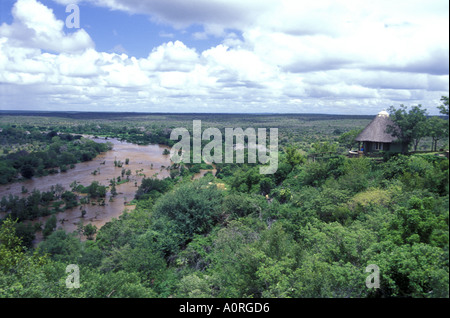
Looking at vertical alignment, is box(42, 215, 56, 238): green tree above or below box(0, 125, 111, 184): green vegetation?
below

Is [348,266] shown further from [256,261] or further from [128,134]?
[128,134]

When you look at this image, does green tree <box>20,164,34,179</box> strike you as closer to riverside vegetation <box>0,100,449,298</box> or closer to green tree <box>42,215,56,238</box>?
green tree <box>42,215,56,238</box>

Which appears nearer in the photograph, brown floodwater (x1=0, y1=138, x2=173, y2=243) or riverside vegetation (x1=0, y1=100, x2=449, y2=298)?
riverside vegetation (x1=0, y1=100, x2=449, y2=298)

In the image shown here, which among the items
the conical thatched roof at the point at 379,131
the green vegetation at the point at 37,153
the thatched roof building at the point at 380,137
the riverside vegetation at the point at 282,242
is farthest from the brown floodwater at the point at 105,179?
the conical thatched roof at the point at 379,131

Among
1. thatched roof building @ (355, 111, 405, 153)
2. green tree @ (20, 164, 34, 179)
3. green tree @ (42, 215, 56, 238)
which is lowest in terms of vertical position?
green tree @ (42, 215, 56, 238)

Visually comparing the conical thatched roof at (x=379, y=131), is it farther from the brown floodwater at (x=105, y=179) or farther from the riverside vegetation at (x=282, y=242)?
the brown floodwater at (x=105, y=179)

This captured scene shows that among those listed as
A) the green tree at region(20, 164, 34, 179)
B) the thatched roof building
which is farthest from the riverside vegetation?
the green tree at region(20, 164, 34, 179)
